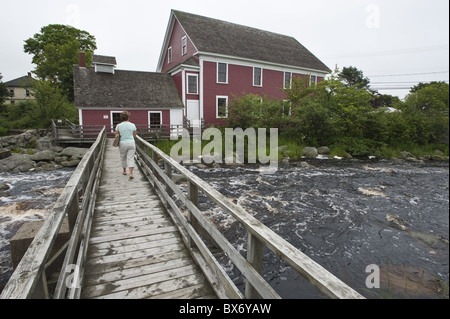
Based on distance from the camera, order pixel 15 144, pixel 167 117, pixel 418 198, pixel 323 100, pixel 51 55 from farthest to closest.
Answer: pixel 51 55 → pixel 167 117 → pixel 323 100 → pixel 15 144 → pixel 418 198

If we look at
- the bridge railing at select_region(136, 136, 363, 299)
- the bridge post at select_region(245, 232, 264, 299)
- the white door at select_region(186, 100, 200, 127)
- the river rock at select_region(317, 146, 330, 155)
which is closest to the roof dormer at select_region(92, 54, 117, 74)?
the white door at select_region(186, 100, 200, 127)

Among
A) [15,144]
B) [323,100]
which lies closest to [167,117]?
[15,144]

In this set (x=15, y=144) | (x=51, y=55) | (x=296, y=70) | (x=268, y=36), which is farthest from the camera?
(x=51, y=55)

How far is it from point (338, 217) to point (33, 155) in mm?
16497

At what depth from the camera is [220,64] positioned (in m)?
23.2

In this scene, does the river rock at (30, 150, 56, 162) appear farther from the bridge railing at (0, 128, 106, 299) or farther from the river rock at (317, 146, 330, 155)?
the river rock at (317, 146, 330, 155)

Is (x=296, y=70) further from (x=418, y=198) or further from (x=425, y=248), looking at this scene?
(x=425, y=248)

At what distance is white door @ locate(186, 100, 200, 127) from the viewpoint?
904 inches

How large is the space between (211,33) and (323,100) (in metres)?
12.3

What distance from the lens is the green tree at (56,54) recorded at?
33312 mm

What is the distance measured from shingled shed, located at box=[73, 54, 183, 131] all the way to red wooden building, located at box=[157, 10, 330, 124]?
140 centimetres

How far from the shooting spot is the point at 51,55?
33.8 metres

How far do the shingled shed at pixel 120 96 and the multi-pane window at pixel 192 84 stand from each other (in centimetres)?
134
